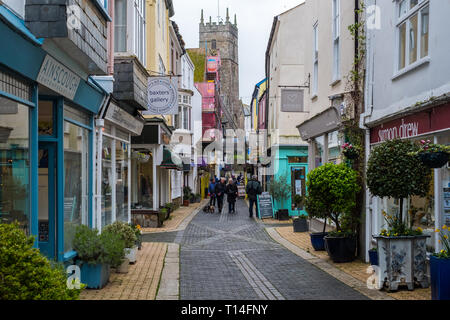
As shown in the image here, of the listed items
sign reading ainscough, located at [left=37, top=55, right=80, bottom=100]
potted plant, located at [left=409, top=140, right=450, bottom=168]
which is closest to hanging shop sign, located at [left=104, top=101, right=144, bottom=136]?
sign reading ainscough, located at [left=37, top=55, right=80, bottom=100]

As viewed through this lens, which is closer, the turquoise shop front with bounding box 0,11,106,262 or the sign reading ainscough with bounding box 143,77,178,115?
the turquoise shop front with bounding box 0,11,106,262

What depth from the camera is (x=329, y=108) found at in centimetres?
1325

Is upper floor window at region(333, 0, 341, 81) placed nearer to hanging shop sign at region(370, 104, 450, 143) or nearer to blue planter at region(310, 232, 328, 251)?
hanging shop sign at region(370, 104, 450, 143)

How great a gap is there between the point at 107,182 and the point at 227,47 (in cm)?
8738

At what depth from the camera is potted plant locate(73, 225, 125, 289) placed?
7.97 m

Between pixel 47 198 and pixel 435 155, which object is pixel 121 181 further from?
pixel 435 155

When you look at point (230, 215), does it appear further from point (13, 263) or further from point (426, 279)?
point (13, 263)

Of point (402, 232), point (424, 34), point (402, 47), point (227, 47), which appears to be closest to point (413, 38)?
point (424, 34)

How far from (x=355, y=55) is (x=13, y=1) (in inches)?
303

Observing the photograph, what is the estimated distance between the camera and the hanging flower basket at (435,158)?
22.9ft

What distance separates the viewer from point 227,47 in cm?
9638

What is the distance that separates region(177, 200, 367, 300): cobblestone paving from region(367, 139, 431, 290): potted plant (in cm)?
69
